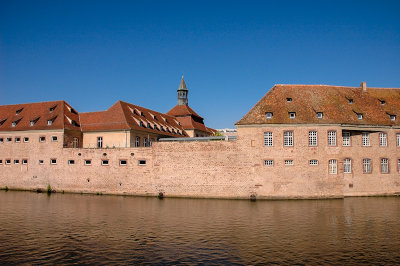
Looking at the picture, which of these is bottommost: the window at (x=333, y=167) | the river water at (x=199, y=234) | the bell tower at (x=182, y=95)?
the river water at (x=199, y=234)

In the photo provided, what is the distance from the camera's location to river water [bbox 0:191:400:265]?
13773 millimetres

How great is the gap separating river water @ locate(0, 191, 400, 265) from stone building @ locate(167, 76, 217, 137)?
3880 cm

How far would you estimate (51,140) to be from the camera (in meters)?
41.3

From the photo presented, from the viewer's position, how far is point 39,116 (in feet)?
146

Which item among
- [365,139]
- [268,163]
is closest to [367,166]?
[365,139]

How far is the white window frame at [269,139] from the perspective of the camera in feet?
110

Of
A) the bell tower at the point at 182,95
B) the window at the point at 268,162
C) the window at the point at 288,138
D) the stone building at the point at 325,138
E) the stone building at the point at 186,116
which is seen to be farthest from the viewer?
the bell tower at the point at 182,95

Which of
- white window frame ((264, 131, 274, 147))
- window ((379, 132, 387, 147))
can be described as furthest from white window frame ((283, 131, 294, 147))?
window ((379, 132, 387, 147))

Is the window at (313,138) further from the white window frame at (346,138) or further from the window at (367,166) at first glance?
the window at (367,166)

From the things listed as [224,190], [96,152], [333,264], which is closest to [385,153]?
[224,190]

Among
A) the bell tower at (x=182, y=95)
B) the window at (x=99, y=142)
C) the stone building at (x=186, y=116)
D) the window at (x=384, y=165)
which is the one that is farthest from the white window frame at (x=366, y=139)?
the bell tower at (x=182, y=95)

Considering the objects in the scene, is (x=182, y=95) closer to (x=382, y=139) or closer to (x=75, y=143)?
(x=75, y=143)

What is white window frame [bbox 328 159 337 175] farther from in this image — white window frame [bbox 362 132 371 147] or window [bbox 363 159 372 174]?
white window frame [bbox 362 132 371 147]

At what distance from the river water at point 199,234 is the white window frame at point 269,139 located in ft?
24.0
